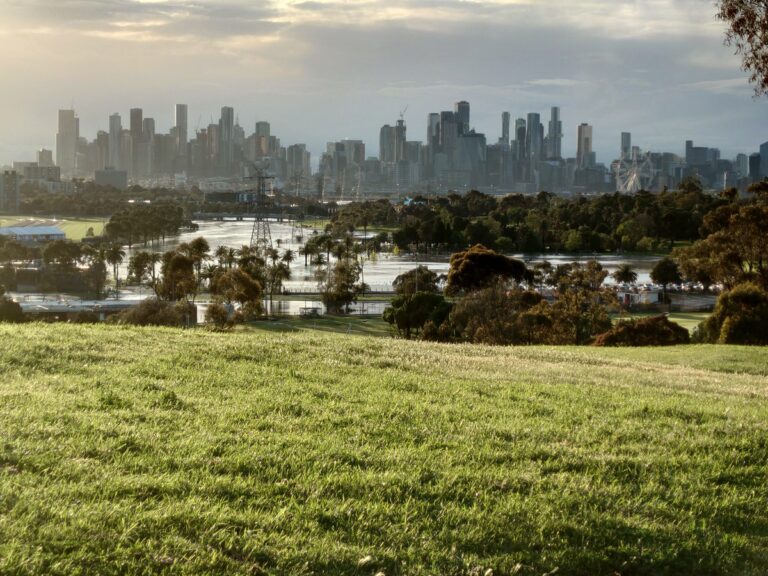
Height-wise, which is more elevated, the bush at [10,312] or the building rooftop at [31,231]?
the building rooftop at [31,231]

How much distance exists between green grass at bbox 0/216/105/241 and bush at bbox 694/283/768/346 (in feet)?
320

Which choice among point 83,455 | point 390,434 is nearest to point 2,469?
point 83,455

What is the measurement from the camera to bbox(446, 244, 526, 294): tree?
148 feet

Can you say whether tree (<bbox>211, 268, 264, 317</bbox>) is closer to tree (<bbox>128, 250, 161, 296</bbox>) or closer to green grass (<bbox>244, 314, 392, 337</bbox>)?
green grass (<bbox>244, 314, 392, 337</bbox>)

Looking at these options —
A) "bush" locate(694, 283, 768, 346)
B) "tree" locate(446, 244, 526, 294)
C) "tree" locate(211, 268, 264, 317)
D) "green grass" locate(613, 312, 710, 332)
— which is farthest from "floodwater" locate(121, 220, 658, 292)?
"bush" locate(694, 283, 768, 346)

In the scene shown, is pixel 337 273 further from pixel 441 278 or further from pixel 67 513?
pixel 67 513

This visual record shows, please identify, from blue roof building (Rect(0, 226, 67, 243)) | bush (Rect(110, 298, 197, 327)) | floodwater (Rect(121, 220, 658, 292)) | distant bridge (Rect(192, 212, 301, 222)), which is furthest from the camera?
distant bridge (Rect(192, 212, 301, 222))

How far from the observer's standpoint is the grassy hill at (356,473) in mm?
5254

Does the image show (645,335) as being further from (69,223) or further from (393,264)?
(69,223)

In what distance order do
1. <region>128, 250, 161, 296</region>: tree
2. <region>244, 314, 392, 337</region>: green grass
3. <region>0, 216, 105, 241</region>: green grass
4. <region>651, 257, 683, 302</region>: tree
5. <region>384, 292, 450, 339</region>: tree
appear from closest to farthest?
<region>384, 292, 450, 339</region>: tree, <region>244, 314, 392, 337</region>: green grass, <region>651, 257, 683, 302</region>: tree, <region>128, 250, 161, 296</region>: tree, <region>0, 216, 105, 241</region>: green grass

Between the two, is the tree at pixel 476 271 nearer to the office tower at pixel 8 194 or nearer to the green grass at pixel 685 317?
the green grass at pixel 685 317

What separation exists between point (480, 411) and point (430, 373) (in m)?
3.14

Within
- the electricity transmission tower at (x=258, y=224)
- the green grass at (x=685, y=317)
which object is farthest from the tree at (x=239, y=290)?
the electricity transmission tower at (x=258, y=224)

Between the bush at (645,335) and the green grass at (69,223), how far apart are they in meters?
96.0
